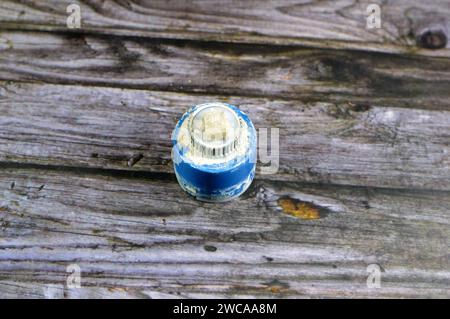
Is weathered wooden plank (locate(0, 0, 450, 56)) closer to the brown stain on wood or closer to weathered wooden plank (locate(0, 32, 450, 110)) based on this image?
weathered wooden plank (locate(0, 32, 450, 110))

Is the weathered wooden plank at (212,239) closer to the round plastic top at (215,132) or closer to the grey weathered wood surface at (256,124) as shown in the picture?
the grey weathered wood surface at (256,124)

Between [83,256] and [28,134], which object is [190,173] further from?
[28,134]

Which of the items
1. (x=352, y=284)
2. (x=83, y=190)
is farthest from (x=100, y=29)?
(x=352, y=284)

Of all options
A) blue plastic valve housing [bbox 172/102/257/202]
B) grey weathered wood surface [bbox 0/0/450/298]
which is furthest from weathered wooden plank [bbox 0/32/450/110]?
blue plastic valve housing [bbox 172/102/257/202]

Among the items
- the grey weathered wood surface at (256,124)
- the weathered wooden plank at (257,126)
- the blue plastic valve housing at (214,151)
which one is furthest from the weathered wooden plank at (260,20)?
the blue plastic valve housing at (214,151)

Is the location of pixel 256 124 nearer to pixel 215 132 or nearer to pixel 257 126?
pixel 257 126

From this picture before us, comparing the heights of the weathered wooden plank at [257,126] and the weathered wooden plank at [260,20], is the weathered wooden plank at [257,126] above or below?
below
